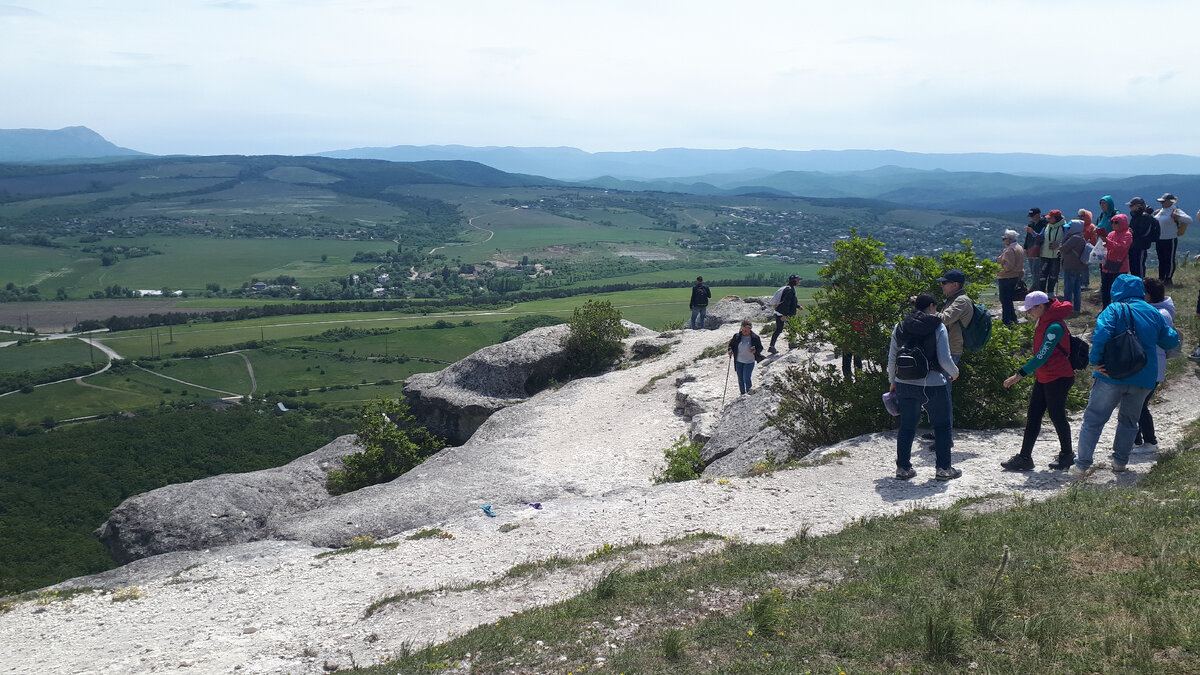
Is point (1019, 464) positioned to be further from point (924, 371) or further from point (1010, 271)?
point (1010, 271)

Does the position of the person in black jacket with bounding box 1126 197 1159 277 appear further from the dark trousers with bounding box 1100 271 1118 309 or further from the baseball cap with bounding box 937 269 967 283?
the baseball cap with bounding box 937 269 967 283

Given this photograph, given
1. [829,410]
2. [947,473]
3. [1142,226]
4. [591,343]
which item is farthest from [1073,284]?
[591,343]

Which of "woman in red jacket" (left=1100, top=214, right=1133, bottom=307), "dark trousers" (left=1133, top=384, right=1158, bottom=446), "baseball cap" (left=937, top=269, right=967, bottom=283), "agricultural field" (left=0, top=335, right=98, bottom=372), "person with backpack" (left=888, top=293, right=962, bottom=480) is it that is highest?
"woman in red jacket" (left=1100, top=214, right=1133, bottom=307)

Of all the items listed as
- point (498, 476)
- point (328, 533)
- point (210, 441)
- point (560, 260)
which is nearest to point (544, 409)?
point (498, 476)

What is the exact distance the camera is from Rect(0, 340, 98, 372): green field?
84.3 metres

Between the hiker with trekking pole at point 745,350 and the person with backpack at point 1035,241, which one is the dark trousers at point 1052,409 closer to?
the hiker with trekking pole at point 745,350

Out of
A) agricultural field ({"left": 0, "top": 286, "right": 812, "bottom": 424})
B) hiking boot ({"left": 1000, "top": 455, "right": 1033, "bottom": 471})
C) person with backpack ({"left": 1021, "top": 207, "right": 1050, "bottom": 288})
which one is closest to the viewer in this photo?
hiking boot ({"left": 1000, "top": 455, "right": 1033, "bottom": 471})

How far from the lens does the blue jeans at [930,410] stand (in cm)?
970

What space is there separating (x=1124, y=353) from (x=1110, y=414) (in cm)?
88

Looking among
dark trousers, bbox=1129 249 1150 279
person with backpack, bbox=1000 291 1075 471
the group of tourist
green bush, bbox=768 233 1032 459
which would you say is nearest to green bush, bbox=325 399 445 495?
green bush, bbox=768 233 1032 459

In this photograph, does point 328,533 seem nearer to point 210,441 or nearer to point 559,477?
point 559,477

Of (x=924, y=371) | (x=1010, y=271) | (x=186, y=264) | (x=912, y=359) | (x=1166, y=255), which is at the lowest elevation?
(x=186, y=264)

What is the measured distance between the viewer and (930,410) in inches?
389

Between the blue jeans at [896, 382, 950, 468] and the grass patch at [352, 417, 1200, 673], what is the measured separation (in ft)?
5.16
